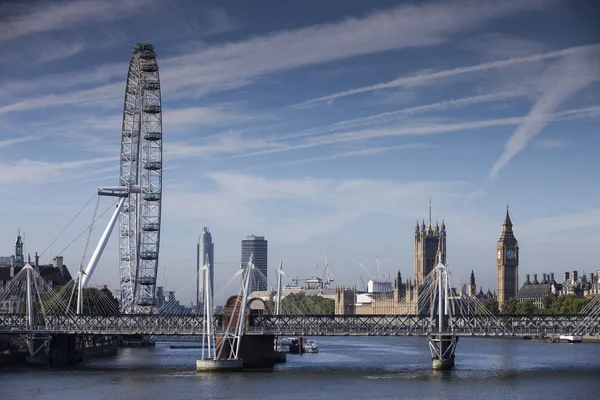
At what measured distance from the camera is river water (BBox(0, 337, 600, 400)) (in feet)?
225

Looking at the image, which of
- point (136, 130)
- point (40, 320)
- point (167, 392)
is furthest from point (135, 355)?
point (167, 392)

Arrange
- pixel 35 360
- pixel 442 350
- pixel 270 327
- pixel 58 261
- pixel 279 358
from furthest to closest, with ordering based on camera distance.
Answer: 1. pixel 58 261
2. pixel 279 358
3. pixel 270 327
4. pixel 35 360
5. pixel 442 350

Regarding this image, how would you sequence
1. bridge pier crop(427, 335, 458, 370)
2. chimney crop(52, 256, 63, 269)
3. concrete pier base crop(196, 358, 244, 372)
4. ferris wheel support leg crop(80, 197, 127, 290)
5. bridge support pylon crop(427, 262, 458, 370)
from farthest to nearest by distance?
chimney crop(52, 256, 63, 269), ferris wheel support leg crop(80, 197, 127, 290), bridge pier crop(427, 335, 458, 370), bridge support pylon crop(427, 262, 458, 370), concrete pier base crop(196, 358, 244, 372)

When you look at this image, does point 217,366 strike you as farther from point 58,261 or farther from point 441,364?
point 58,261

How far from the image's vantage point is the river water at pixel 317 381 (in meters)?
68.6

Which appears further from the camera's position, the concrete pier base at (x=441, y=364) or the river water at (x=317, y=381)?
the concrete pier base at (x=441, y=364)

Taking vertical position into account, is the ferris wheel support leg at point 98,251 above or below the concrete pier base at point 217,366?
above

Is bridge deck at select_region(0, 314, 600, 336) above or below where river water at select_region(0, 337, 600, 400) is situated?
above

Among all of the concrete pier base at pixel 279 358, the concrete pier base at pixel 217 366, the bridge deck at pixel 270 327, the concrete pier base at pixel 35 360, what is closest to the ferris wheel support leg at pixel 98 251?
the bridge deck at pixel 270 327

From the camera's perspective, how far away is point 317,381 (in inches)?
3054

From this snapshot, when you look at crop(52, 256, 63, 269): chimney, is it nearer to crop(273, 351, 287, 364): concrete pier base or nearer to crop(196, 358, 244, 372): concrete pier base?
crop(273, 351, 287, 364): concrete pier base

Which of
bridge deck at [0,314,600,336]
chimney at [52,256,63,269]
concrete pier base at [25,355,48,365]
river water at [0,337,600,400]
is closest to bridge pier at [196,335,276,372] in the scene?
bridge deck at [0,314,600,336]

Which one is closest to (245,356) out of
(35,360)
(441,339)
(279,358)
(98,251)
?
(279,358)

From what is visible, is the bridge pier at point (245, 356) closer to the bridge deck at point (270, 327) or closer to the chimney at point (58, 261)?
the bridge deck at point (270, 327)
